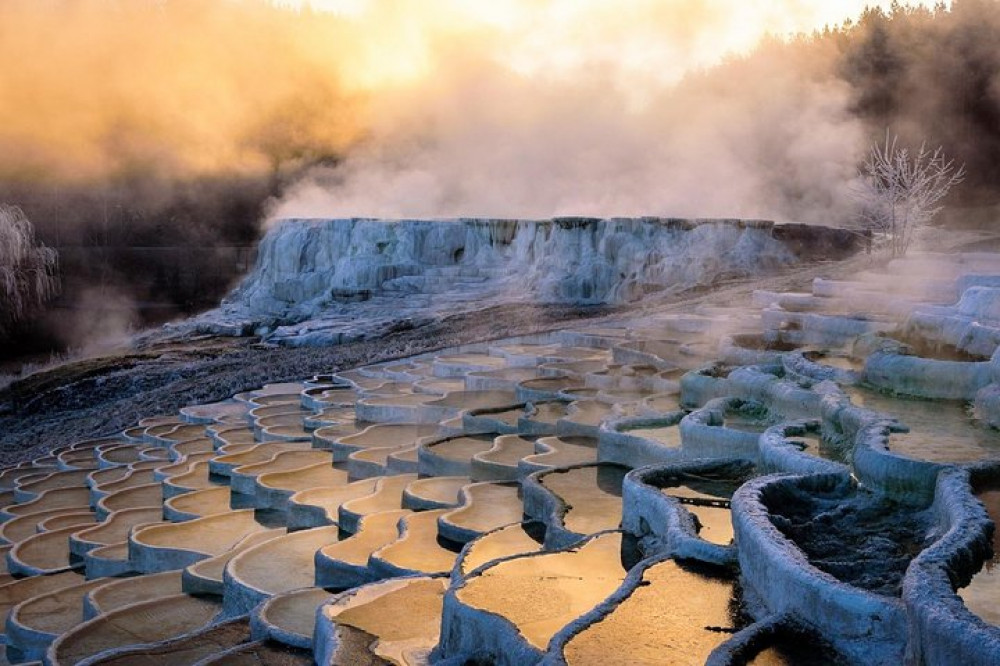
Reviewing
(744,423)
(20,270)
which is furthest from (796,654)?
(20,270)

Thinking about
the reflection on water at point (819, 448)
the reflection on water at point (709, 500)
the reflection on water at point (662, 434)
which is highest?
the reflection on water at point (819, 448)

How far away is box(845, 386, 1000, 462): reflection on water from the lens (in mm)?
4422

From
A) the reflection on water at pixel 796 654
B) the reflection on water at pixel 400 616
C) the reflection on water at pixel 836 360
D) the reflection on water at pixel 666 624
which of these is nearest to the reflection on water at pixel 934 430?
the reflection on water at pixel 836 360

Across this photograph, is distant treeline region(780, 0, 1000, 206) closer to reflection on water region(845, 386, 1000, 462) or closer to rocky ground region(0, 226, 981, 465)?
rocky ground region(0, 226, 981, 465)

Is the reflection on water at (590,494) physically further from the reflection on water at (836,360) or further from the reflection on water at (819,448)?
the reflection on water at (836,360)

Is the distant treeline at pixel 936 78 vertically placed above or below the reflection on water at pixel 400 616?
above

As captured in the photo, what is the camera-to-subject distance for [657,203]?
19.5 meters

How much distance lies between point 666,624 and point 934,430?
2481mm

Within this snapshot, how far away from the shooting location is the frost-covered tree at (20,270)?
2012 centimetres

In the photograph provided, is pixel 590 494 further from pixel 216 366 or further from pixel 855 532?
pixel 216 366

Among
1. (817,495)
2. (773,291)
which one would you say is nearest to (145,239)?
(773,291)

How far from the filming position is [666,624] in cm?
313

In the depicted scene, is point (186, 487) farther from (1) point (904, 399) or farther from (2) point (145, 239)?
(2) point (145, 239)

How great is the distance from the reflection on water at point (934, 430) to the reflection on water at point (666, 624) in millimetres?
1268
